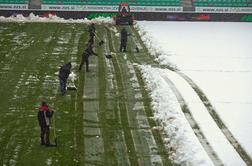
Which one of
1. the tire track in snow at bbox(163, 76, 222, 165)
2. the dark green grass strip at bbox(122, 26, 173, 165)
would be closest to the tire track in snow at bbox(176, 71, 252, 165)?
the tire track in snow at bbox(163, 76, 222, 165)

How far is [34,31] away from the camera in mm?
34469

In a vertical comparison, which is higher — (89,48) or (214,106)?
(89,48)

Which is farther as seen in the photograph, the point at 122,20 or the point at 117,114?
the point at 122,20

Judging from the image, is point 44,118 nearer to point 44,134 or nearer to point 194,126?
point 44,134

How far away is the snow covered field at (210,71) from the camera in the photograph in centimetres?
1661

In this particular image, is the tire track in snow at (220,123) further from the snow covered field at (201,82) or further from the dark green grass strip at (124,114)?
the dark green grass strip at (124,114)

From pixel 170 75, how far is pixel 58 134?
9.31 meters

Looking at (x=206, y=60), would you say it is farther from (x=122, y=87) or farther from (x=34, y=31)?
(x=34, y=31)

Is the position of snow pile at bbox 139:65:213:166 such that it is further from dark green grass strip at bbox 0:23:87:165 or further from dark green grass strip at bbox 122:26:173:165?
dark green grass strip at bbox 0:23:87:165

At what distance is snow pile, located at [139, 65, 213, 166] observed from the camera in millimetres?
14375

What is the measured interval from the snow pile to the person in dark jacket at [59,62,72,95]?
4.00m

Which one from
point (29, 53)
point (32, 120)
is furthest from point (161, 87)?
point (29, 53)

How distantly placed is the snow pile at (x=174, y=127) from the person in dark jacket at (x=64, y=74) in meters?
4.00

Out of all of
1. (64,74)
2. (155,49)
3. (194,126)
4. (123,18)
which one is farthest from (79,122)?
(123,18)
